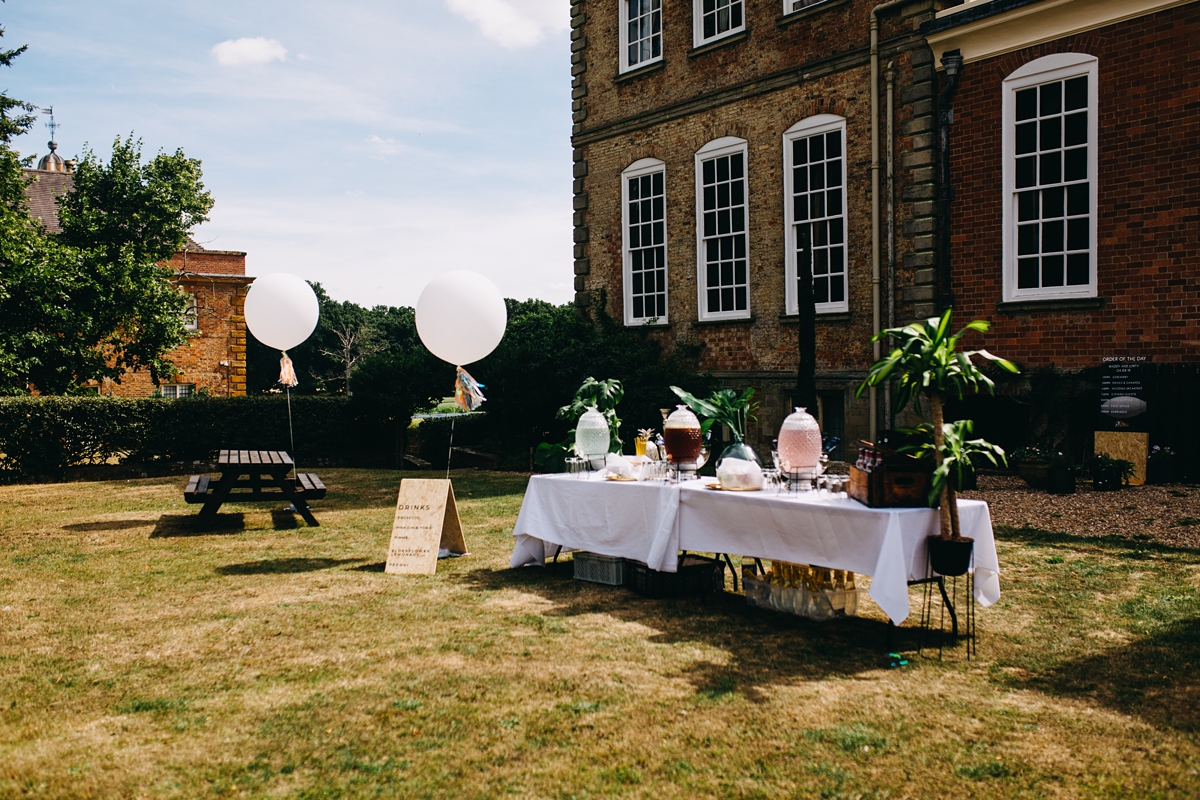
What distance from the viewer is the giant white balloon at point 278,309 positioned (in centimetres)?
1080

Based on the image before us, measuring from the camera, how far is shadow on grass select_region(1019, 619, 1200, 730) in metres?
4.14

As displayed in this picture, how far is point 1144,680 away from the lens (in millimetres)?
4555

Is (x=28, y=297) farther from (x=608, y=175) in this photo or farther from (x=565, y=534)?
(x=565, y=534)

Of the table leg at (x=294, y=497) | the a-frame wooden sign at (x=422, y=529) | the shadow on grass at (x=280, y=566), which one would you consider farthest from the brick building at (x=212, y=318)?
the a-frame wooden sign at (x=422, y=529)

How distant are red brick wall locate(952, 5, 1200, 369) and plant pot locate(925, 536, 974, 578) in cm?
768

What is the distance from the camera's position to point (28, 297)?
18.4 m

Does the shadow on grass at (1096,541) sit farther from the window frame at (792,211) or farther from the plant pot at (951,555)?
the window frame at (792,211)

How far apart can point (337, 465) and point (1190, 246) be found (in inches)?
601

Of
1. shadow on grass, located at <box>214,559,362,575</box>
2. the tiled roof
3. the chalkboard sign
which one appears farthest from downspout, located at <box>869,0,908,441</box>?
the tiled roof

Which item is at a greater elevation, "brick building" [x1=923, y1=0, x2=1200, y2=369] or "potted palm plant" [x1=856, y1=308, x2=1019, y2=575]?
"brick building" [x1=923, y1=0, x2=1200, y2=369]

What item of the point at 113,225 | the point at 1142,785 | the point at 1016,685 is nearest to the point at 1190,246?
the point at 1016,685

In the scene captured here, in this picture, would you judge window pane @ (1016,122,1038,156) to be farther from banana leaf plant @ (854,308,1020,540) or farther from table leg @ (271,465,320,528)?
table leg @ (271,465,320,528)

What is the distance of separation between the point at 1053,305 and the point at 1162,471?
249 centimetres

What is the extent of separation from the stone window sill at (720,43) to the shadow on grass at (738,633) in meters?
11.2
